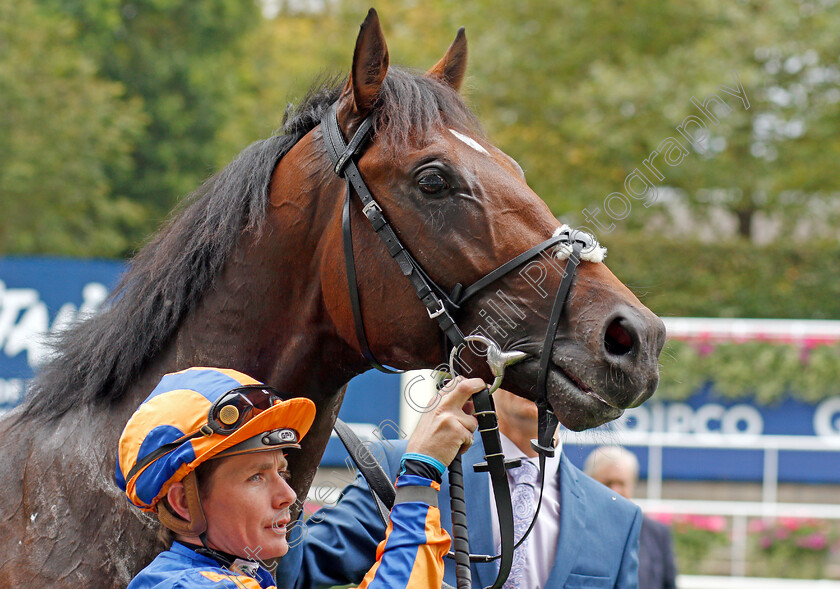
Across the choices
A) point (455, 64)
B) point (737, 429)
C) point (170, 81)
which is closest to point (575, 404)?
point (455, 64)

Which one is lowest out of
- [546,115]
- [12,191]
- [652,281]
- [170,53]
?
[652,281]

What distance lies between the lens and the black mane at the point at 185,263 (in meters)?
2.16

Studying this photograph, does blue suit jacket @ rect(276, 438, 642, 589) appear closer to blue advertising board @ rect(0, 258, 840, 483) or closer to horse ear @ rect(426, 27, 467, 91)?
horse ear @ rect(426, 27, 467, 91)

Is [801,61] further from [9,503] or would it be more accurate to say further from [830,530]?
[9,503]

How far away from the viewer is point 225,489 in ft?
5.77

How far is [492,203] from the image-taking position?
2.05 metres

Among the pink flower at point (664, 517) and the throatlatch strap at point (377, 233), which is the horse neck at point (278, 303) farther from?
the pink flower at point (664, 517)

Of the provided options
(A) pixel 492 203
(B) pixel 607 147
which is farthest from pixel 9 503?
(B) pixel 607 147

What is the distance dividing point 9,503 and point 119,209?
14.0m

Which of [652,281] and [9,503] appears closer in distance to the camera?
[9,503]

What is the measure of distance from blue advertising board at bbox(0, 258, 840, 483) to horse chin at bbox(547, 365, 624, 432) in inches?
204

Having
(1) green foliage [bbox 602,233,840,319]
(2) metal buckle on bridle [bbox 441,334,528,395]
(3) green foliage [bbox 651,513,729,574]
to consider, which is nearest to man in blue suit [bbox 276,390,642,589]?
(2) metal buckle on bridle [bbox 441,334,528,395]

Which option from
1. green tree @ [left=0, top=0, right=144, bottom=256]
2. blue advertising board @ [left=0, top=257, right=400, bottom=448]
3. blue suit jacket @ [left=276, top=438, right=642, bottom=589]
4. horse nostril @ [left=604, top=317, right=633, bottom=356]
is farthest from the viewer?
green tree @ [left=0, top=0, right=144, bottom=256]

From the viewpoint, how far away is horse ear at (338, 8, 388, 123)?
6.78ft
